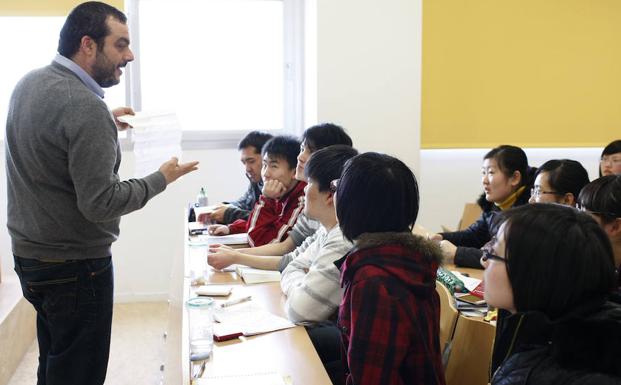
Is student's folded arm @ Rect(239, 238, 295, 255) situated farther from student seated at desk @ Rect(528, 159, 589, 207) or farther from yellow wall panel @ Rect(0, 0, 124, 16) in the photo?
yellow wall panel @ Rect(0, 0, 124, 16)

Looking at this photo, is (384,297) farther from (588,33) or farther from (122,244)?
(588,33)

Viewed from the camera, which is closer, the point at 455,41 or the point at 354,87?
the point at 354,87

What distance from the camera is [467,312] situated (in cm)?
215

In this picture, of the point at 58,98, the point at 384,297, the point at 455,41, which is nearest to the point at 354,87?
the point at 455,41

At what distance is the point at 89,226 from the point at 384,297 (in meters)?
1.06

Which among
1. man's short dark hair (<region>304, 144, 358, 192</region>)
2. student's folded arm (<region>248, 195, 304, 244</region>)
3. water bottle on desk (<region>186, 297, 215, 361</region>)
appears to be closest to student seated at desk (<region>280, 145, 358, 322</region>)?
man's short dark hair (<region>304, 144, 358, 192</region>)

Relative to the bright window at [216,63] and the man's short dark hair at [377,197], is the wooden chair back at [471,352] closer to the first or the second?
the man's short dark hair at [377,197]

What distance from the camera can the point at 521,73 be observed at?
4.58 meters

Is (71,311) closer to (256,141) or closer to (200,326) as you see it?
(200,326)

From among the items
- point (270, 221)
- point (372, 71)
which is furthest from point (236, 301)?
point (372, 71)

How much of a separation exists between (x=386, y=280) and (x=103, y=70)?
121 centimetres

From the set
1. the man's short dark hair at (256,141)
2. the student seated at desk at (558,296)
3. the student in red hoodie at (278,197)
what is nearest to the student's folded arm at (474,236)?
the student in red hoodie at (278,197)

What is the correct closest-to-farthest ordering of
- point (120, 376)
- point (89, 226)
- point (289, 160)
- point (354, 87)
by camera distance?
point (89, 226), point (289, 160), point (120, 376), point (354, 87)

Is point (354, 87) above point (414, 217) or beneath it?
above
